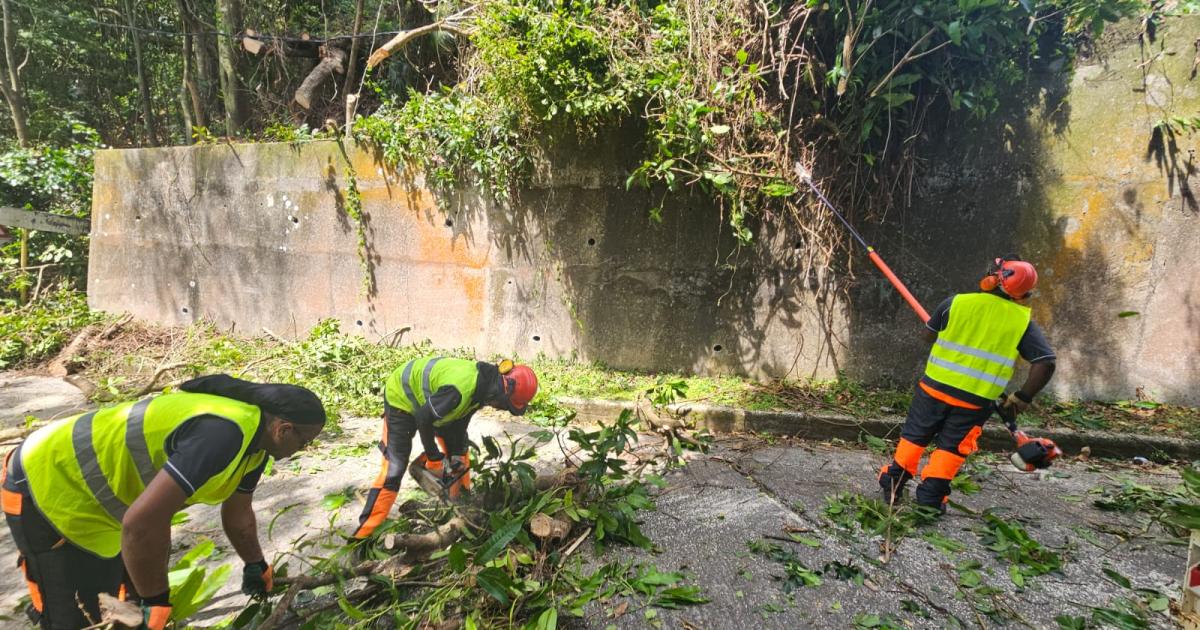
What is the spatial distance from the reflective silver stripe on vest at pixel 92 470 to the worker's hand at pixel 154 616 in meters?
0.34

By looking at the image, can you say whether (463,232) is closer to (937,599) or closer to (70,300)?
(937,599)

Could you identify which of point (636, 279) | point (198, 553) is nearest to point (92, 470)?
point (198, 553)

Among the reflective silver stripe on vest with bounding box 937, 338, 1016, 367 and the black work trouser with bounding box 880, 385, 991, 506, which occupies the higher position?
the reflective silver stripe on vest with bounding box 937, 338, 1016, 367

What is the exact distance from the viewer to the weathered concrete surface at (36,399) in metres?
4.53

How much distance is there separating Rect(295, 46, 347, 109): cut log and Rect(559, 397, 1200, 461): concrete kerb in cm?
646

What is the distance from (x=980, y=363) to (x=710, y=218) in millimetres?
2654

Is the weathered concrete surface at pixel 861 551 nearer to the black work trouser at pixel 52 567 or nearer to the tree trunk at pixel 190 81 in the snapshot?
the black work trouser at pixel 52 567

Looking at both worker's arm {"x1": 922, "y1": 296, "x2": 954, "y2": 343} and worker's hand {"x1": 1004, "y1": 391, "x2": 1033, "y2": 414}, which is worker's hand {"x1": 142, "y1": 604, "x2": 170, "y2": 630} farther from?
worker's hand {"x1": 1004, "y1": 391, "x2": 1033, "y2": 414}

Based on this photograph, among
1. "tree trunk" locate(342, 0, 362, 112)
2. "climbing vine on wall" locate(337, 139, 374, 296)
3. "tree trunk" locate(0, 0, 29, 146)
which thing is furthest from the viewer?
"tree trunk" locate(0, 0, 29, 146)

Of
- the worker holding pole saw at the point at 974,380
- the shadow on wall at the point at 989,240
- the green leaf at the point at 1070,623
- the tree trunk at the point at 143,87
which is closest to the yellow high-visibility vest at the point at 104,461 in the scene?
the green leaf at the point at 1070,623

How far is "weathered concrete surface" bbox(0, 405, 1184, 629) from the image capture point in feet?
6.79

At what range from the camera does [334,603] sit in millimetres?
2055

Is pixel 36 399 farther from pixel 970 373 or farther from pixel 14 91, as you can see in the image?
pixel 970 373

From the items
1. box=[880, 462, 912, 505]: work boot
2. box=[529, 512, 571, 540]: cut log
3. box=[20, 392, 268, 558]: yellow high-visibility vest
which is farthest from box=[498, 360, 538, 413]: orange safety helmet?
box=[880, 462, 912, 505]: work boot
